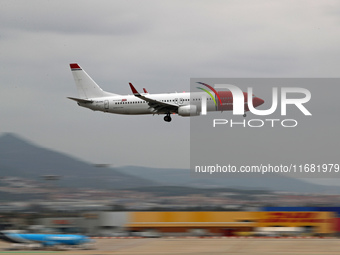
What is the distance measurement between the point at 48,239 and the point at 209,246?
56.1 ft

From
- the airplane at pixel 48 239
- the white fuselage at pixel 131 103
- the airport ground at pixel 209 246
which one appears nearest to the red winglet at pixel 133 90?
the white fuselage at pixel 131 103

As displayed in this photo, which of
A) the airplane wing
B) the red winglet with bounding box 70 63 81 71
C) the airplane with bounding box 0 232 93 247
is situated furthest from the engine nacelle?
the red winglet with bounding box 70 63 81 71

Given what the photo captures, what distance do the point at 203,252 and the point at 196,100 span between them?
3096 cm

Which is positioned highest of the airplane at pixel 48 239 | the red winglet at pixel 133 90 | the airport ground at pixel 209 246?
the red winglet at pixel 133 90

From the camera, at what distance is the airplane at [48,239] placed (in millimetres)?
67500

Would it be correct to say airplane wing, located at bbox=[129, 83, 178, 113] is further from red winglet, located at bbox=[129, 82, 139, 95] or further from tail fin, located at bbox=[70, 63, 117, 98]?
tail fin, located at bbox=[70, 63, 117, 98]

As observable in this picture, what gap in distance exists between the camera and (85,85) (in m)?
108

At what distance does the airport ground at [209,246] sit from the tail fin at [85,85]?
110ft

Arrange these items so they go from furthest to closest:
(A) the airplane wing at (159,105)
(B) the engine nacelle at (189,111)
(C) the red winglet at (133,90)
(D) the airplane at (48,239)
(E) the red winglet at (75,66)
Result: (E) the red winglet at (75,66), (A) the airplane wing at (159,105), (C) the red winglet at (133,90), (B) the engine nacelle at (189,111), (D) the airplane at (48,239)

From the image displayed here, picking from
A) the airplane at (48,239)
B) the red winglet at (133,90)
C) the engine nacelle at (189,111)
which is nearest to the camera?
the airplane at (48,239)

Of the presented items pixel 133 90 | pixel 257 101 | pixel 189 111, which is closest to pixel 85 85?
pixel 133 90

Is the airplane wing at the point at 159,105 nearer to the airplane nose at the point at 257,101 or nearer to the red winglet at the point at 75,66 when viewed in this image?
the airplane nose at the point at 257,101

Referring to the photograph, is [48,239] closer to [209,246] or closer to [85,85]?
[209,246]

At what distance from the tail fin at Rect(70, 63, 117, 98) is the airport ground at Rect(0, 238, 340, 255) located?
110ft
